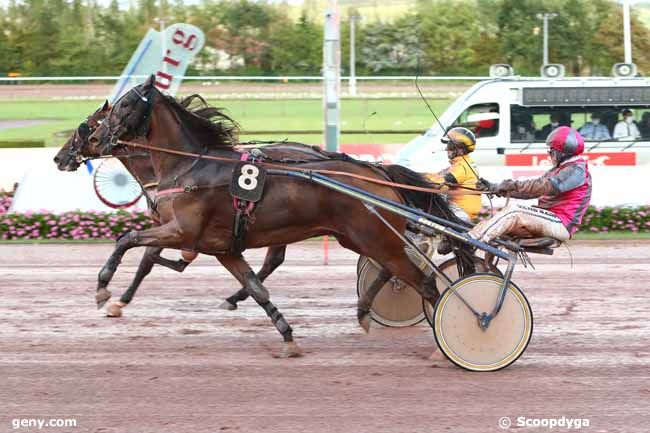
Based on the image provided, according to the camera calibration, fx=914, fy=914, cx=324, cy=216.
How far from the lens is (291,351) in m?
6.54

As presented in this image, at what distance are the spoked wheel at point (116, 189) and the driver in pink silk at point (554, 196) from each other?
306 inches

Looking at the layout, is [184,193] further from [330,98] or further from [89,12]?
[89,12]

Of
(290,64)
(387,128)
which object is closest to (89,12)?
(290,64)

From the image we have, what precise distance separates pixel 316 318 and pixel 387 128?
50.7 feet

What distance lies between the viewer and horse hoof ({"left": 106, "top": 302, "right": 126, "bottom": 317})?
7.69 metres

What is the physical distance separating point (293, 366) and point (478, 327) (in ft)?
4.24

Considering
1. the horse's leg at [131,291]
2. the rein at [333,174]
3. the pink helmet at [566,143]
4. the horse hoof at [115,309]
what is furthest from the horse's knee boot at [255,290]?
the pink helmet at [566,143]

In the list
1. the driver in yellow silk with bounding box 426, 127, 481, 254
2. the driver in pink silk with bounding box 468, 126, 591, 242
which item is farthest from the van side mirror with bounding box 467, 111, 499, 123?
the driver in pink silk with bounding box 468, 126, 591, 242

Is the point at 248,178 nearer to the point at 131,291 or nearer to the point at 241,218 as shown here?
the point at 241,218

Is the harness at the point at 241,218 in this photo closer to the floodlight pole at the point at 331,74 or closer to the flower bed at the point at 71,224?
the flower bed at the point at 71,224

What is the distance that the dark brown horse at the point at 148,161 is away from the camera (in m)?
7.07

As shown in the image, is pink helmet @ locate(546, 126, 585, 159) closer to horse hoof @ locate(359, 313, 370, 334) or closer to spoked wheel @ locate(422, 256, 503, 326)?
spoked wheel @ locate(422, 256, 503, 326)

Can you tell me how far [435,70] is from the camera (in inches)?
1666

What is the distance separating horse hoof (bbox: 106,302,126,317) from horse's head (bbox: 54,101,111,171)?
1.20 metres
